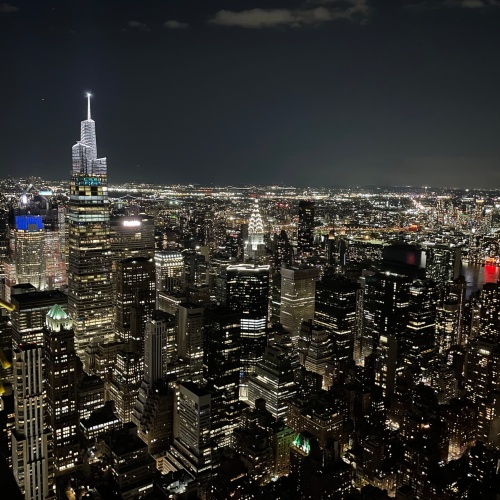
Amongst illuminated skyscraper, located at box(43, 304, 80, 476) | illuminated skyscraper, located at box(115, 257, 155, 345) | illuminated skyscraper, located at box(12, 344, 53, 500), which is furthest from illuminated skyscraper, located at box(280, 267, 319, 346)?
illuminated skyscraper, located at box(12, 344, 53, 500)

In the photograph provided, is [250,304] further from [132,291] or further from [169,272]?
[169,272]

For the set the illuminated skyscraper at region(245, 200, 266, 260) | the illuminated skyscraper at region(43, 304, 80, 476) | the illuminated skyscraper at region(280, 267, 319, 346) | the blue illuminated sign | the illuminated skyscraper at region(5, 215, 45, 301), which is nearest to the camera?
the illuminated skyscraper at region(43, 304, 80, 476)

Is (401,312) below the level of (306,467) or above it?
A: above

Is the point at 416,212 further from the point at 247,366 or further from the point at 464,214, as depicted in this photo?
the point at 247,366

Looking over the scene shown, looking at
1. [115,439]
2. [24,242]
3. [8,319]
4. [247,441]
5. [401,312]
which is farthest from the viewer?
[24,242]

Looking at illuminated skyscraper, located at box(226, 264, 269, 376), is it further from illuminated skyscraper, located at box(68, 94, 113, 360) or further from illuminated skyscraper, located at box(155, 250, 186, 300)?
illuminated skyscraper, located at box(68, 94, 113, 360)

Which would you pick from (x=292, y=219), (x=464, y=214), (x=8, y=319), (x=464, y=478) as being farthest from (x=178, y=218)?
(x=464, y=478)

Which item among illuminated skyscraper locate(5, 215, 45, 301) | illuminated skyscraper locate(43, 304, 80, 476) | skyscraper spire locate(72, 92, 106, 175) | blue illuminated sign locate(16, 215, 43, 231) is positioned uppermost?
skyscraper spire locate(72, 92, 106, 175)
